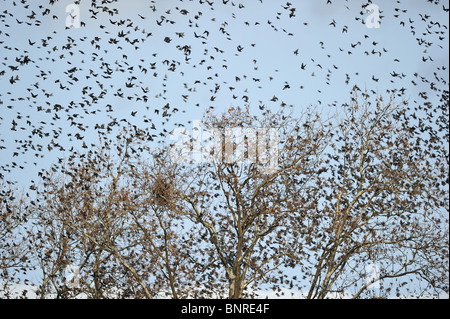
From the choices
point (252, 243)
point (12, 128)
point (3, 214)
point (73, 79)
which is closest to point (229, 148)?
point (252, 243)

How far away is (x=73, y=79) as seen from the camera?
68.4 ft

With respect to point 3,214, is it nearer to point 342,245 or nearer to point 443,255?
point 342,245

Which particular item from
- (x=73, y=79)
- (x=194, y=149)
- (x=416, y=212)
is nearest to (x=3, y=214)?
(x=73, y=79)

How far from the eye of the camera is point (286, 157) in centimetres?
2053

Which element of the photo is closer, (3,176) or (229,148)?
(229,148)
